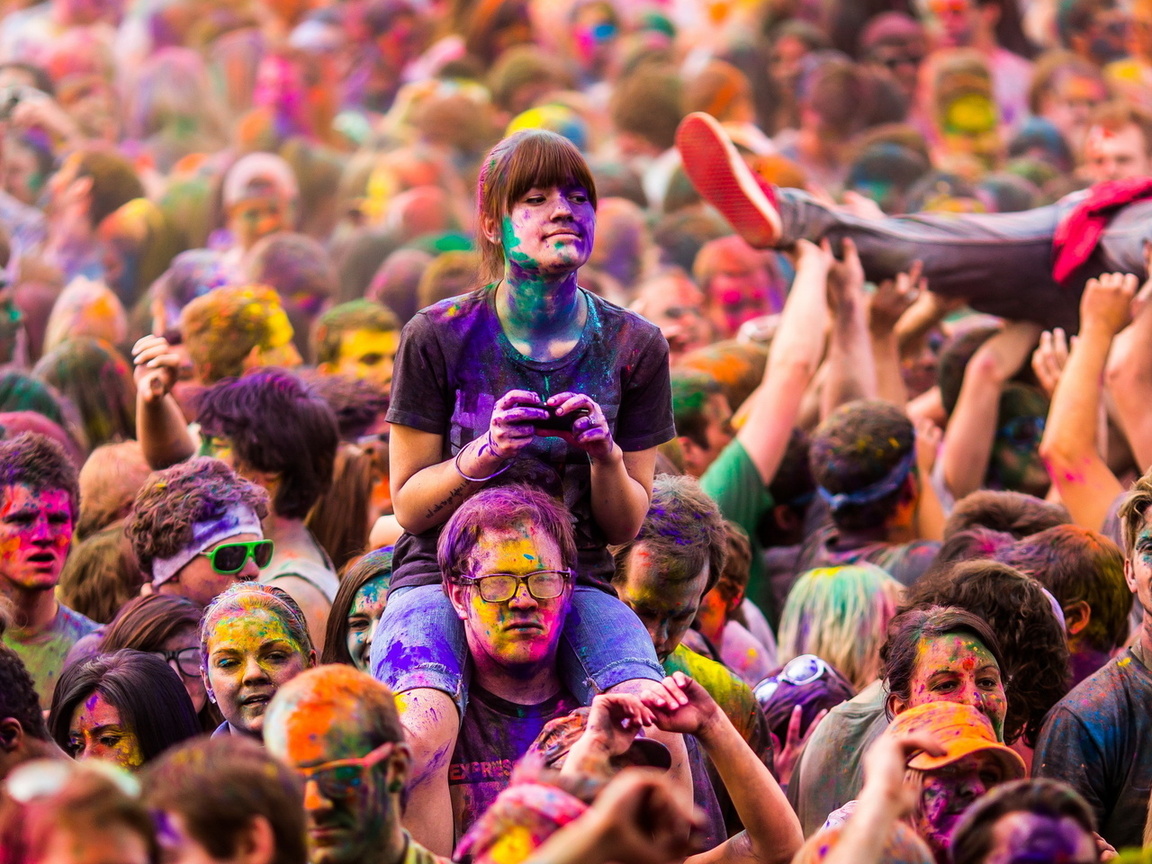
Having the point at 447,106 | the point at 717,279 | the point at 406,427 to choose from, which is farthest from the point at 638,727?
the point at 447,106

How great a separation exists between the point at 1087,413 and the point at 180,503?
3.41m

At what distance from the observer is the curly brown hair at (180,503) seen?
202 inches

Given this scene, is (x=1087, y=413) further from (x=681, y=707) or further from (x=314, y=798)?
(x=314, y=798)

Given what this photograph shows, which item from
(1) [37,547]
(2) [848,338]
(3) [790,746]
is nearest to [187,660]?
(1) [37,547]

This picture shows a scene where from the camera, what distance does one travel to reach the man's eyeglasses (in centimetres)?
329

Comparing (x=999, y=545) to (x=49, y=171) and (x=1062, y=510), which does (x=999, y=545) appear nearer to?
(x=1062, y=510)

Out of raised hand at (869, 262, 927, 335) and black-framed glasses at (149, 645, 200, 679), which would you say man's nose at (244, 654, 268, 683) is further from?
raised hand at (869, 262, 927, 335)

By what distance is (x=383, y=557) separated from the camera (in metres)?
4.96

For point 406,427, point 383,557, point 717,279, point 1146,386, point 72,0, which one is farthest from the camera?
point 72,0

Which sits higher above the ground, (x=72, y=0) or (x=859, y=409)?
(x=72, y=0)

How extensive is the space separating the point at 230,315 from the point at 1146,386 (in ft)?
12.1

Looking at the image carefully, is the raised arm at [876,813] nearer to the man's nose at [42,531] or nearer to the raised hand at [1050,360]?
the man's nose at [42,531]

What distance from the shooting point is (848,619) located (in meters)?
5.55

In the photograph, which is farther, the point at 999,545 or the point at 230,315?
the point at 230,315
